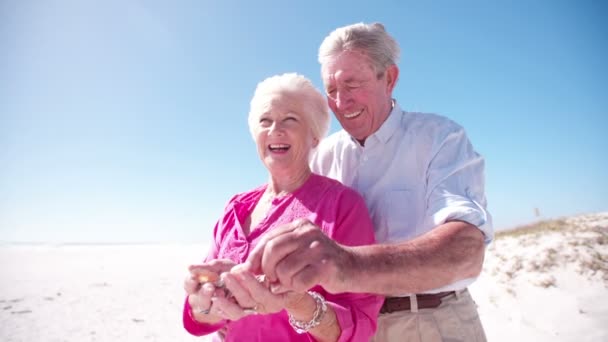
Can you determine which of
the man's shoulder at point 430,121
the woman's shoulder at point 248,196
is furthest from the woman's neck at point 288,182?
the man's shoulder at point 430,121

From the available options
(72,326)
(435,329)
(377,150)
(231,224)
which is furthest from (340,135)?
(72,326)

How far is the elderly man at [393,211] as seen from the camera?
1189mm

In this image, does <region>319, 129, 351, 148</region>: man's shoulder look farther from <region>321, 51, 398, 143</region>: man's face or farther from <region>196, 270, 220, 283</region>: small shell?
<region>196, 270, 220, 283</region>: small shell

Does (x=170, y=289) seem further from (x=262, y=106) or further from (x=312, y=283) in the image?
(x=312, y=283)

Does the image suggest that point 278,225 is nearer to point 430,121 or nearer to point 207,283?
point 207,283

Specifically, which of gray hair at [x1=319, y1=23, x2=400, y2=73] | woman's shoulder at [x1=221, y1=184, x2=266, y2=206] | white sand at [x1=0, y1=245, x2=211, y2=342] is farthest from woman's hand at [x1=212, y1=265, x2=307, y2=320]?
white sand at [x1=0, y1=245, x2=211, y2=342]

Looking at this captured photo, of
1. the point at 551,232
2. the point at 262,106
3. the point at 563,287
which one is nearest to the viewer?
the point at 262,106

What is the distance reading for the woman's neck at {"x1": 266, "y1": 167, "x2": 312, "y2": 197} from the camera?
2.24m

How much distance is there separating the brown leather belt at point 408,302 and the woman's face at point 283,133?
1.00 meters

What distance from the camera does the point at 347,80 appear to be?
2607mm

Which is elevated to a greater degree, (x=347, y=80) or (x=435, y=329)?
(x=347, y=80)

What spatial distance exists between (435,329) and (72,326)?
28.7 ft

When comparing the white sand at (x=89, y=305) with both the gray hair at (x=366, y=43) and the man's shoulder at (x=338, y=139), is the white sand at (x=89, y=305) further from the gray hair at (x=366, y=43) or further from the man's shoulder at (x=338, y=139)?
the gray hair at (x=366, y=43)

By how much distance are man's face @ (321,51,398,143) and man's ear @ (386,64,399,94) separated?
0.01m
